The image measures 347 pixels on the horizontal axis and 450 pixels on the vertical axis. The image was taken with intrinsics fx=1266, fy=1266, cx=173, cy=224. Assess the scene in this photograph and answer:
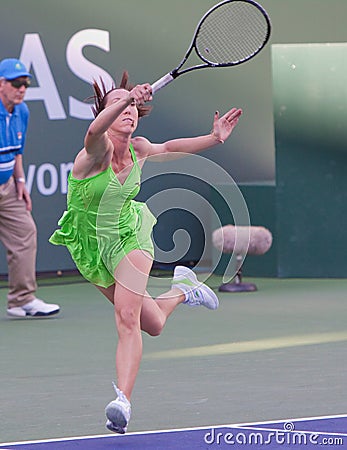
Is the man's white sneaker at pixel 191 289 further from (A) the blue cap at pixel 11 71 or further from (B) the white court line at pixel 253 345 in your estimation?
(A) the blue cap at pixel 11 71

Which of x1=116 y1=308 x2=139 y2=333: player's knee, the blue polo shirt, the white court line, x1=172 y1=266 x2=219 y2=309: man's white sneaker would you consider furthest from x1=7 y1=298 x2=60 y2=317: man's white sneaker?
x1=116 y1=308 x2=139 y2=333: player's knee

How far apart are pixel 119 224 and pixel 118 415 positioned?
37.9 inches

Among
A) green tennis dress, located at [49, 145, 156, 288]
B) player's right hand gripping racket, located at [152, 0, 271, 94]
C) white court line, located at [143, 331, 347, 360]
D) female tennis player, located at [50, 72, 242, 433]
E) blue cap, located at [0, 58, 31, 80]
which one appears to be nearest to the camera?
female tennis player, located at [50, 72, 242, 433]

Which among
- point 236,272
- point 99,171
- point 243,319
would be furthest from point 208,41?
point 236,272

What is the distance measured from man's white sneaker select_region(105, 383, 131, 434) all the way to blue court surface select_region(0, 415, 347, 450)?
76 millimetres

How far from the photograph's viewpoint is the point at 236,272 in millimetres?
11070

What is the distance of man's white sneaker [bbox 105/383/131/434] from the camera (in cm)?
516

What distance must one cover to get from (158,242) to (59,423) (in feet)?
20.7

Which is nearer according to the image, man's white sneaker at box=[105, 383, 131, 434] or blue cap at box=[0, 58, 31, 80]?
man's white sneaker at box=[105, 383, 131, 434]

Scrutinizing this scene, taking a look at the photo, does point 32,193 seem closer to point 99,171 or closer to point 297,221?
point 297,221

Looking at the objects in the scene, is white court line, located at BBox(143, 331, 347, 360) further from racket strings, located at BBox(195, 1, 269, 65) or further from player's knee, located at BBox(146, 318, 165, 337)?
racket strings, located at BBox(195, 1, 269, 65)

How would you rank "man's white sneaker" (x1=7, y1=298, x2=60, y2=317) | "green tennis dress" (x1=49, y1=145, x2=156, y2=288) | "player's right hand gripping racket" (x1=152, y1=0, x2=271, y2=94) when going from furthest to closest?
"man's white sneaker" (x1=7, y1=298, x2=60, y2=317), "player's right hand gripping racket" (x1=152, y1=0, x2=271, y2=94), "green tennis dress" (x1=49, y1=145, x2=156, y2=288)

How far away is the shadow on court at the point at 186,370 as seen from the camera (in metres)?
5.71

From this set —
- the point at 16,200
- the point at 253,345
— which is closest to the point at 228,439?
the point at 253,345
